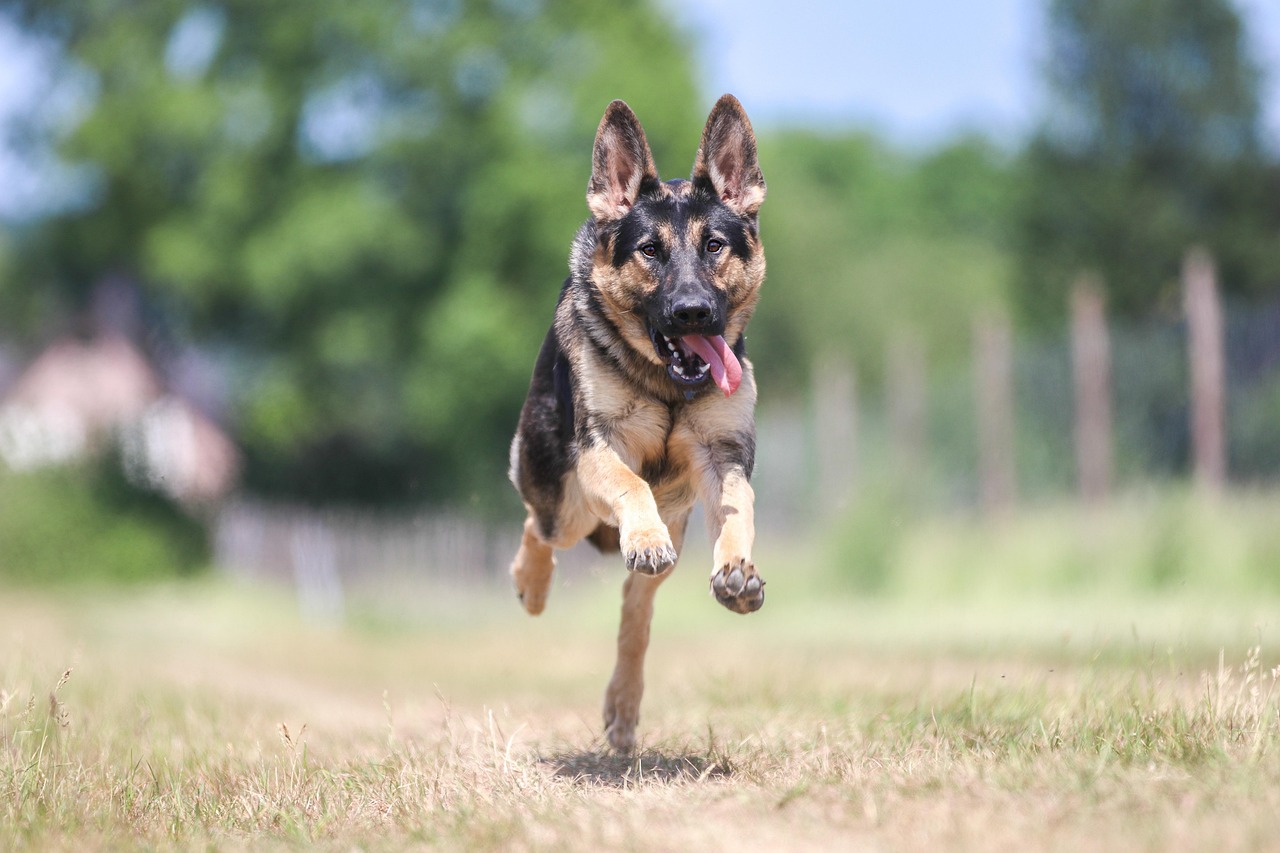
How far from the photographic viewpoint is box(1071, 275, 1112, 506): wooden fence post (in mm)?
14125

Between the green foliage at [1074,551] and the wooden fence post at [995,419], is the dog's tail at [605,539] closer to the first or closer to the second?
the green foliage at [1074,551]

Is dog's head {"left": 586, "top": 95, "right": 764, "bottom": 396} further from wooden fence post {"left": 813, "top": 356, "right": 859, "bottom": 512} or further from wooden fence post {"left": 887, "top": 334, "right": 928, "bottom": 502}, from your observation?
wooden fence post {"left": 813, "top": 356, "right": 859, "bottom": 512}

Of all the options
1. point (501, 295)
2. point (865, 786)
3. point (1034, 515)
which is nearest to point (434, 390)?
point (501, 295)

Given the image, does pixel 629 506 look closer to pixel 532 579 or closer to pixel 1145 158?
pixel 532 579

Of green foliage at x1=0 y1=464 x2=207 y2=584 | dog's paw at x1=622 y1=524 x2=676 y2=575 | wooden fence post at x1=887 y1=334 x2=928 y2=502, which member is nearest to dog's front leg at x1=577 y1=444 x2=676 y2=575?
dog's paw at x1=622 y1=524 x2=676 y2=575

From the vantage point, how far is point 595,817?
4035mm

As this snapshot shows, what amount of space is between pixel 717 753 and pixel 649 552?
902 mm

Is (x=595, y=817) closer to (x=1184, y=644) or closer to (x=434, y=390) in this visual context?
(x=1184, y=644)

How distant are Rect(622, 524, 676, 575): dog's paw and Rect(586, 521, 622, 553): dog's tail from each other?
1.39 meters

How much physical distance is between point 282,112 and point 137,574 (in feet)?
30.2

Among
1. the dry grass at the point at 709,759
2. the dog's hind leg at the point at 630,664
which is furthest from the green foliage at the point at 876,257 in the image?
the dog's hind leg at the point at 630,664

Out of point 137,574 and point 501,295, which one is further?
Result: point 501,295

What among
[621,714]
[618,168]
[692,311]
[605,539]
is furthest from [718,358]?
[621,714]

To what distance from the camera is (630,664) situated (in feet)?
19.9
